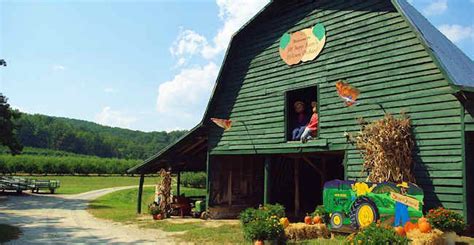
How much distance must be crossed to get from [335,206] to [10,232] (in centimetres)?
1048

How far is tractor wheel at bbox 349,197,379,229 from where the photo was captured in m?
9.91

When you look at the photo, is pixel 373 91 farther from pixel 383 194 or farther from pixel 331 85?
pixel 383 194

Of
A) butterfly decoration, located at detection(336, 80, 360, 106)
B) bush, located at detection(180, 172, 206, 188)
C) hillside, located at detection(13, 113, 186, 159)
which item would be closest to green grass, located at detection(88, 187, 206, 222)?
bush, located at detection(180, 172, 206, 188)

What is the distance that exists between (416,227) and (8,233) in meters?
12.1

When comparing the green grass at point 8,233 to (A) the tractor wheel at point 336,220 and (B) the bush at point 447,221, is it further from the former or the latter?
(B) the bush at point 447,221

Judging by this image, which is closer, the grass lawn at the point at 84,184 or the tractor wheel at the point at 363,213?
the tractor wheel at the point at 363,213

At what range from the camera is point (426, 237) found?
8.41 meters

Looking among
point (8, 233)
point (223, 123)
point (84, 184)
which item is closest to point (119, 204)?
point (8, 233)

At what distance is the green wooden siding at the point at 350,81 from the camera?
1009 cm

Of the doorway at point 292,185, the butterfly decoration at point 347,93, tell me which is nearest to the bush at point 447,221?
the butterfly decoration at point 347,93

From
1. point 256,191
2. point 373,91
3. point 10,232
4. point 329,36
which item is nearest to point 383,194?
point 373,91

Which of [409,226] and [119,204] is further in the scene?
[119,204]

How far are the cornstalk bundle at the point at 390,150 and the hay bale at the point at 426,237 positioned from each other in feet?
5.53

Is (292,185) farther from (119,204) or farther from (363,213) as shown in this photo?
(119,204)
